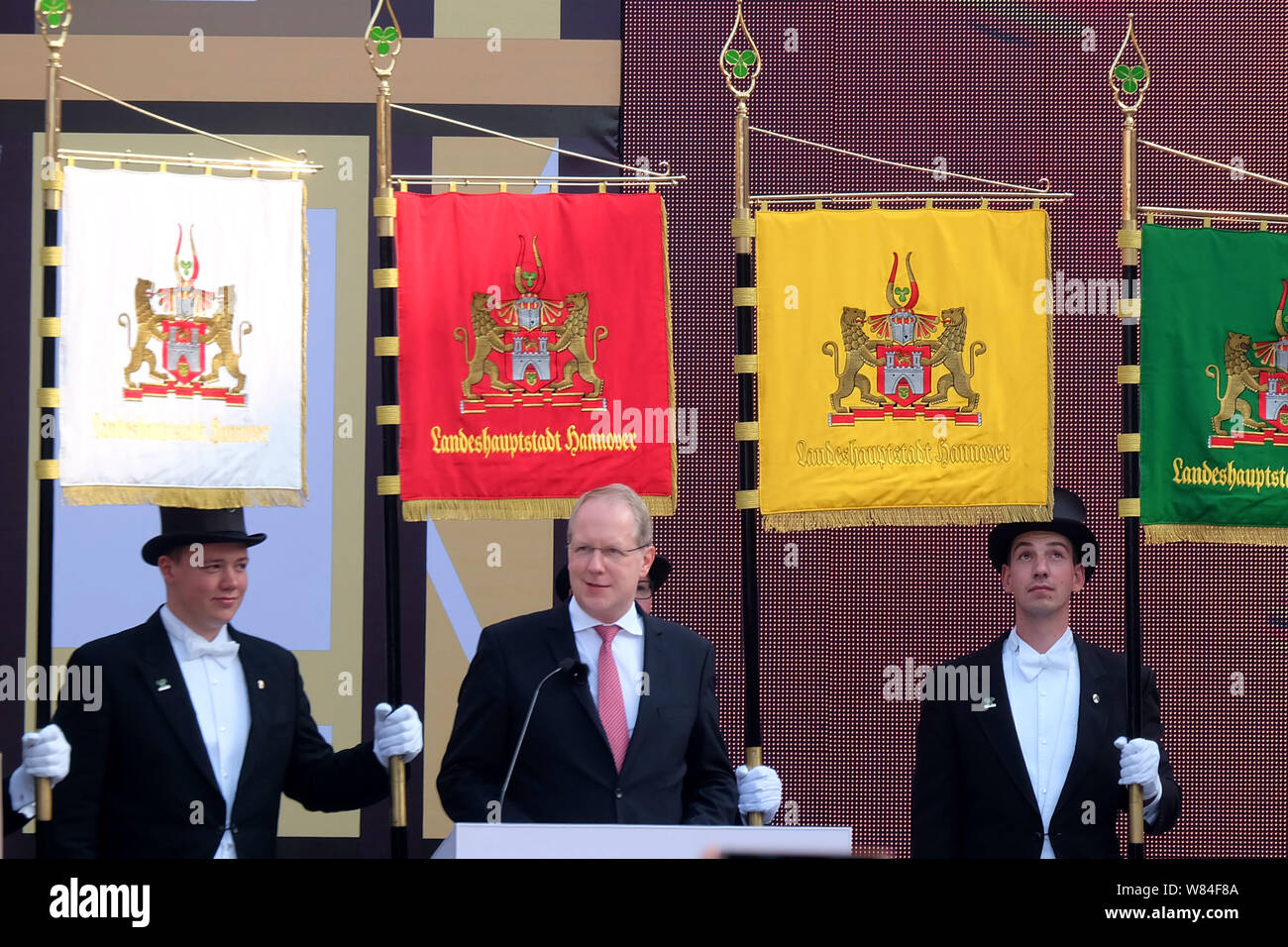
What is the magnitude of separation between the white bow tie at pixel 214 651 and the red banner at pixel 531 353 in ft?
3.37

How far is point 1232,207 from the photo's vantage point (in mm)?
7066

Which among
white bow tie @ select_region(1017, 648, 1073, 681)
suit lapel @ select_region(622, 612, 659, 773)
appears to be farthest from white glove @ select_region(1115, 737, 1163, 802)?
suit lapel @ select_region(622, 612, 659, 773)

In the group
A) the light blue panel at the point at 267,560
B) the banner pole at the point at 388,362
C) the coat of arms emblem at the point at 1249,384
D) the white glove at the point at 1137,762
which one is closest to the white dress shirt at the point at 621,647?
the banner pole at the point at 388,362

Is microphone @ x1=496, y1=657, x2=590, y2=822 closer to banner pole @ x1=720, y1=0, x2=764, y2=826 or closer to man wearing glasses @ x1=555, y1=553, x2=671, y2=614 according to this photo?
man wearing glasses @ x1=555, y1=553, x2=671, y2=614

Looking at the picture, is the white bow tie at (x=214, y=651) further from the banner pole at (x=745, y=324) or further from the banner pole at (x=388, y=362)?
the banner pole at (x=745, y=324)

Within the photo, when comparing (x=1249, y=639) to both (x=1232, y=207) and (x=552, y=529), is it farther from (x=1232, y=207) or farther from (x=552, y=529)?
(x=552, y=529)

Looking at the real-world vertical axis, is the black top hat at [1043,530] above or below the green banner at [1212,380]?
below

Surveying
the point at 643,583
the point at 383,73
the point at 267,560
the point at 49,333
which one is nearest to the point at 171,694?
the point at 49,333

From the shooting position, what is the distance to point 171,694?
430 centimetres

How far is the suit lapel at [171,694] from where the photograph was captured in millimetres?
4258

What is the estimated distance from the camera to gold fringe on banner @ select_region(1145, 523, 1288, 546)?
211 inches

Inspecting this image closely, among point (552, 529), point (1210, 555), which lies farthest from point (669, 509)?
point (1210, 555)

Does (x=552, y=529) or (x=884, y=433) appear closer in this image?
(x=884, y=433)
